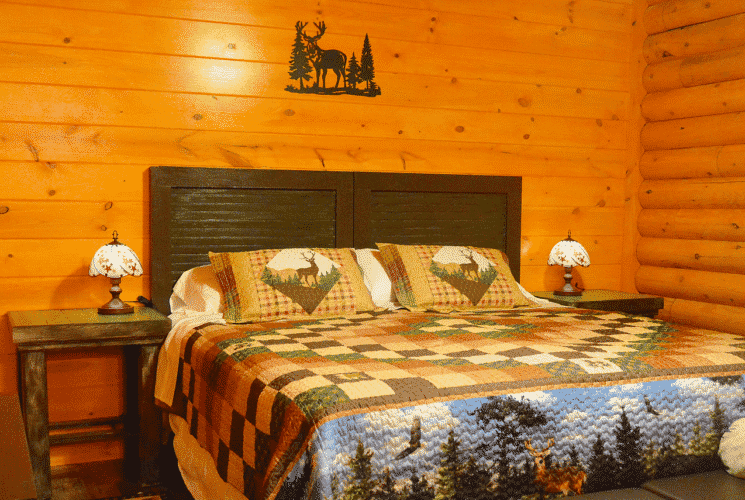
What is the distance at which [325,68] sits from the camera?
3475 mm

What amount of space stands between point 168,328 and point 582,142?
100 inches

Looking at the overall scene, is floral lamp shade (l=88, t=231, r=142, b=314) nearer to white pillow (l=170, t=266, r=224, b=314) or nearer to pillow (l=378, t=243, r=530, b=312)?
white pillow (l=170, t=266, r=224, b=314)

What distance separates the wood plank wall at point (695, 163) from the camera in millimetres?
3635

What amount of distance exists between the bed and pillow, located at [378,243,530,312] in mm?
11

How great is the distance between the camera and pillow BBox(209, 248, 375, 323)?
9.37ft

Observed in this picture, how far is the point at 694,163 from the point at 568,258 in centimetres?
91

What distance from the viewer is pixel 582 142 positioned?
4.09 meters

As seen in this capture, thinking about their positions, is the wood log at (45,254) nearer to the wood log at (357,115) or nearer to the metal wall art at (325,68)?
the wood log at (357,115)

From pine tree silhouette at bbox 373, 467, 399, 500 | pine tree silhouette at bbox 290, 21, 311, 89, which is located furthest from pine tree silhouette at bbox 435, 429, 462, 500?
pine tree silhouette at bbox 290, 21, 311, 89

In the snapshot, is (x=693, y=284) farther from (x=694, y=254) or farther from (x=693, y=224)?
(x=693, y=224)

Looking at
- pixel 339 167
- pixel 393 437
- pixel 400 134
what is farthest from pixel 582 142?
pixel 393 437

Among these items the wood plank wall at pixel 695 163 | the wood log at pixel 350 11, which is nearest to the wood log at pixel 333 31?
the wood log at pixel 350 11

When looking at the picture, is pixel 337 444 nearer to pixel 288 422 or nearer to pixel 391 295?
pixel 288 422

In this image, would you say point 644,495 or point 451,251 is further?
point 451,251
